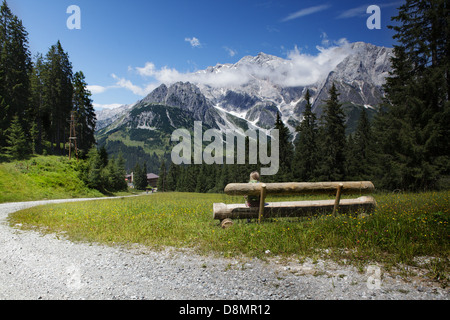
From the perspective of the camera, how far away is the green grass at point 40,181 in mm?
22188

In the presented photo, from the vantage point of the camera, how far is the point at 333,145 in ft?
113

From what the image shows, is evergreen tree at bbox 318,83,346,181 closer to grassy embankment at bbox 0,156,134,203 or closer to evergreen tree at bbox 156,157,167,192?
grassy embankment at bbox 0,156,134,203

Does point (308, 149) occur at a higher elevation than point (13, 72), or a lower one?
lower

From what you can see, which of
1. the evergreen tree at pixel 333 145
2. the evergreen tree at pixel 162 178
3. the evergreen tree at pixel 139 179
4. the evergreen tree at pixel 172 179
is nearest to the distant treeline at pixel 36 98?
the evergreen tree at pixel 333 145

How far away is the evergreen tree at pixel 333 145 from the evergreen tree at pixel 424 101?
13956 millimetres

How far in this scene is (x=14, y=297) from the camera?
4035 mm

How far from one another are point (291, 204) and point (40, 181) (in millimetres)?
30092

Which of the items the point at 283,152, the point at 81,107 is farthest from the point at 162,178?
the point at 283,152

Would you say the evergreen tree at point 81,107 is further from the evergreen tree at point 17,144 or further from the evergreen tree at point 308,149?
the evergreen tree at point 308,149

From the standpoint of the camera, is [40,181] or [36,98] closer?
[40,181]

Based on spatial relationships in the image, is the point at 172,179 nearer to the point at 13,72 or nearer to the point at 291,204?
the point at 13,72

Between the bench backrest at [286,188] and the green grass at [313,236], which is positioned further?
the bench backrest at [286,188]

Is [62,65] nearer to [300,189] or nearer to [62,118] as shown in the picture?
[62,118]

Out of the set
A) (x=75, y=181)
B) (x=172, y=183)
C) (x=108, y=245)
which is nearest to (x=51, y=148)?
(x=75, y=181)
